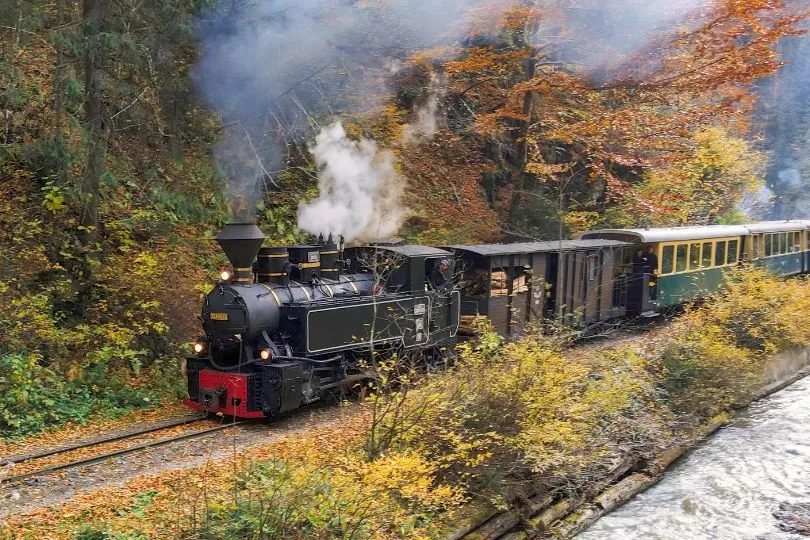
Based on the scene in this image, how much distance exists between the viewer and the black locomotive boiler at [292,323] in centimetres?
980

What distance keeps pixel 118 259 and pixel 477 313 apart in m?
6.38

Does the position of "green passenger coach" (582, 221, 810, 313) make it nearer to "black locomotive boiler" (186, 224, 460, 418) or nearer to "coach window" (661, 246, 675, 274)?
"coach window" (661, 246, 675, 274)

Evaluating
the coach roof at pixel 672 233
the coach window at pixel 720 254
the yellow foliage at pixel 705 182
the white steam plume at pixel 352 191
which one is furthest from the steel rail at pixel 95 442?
the coach window at pixel 720 254

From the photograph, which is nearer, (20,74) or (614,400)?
(614,400)

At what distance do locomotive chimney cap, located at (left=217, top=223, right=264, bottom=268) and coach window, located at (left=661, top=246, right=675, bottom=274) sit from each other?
431 inches

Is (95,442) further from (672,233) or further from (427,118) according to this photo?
(427,118)

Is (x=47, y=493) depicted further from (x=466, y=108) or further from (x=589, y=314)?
(x=466, y=108)

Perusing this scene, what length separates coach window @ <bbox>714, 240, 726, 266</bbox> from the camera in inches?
757

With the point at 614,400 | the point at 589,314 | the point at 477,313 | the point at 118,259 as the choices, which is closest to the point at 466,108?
the point at 589,314

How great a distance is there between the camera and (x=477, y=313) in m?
13.1

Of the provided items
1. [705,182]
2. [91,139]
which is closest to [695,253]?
[705,182]

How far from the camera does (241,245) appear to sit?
9.70 meters

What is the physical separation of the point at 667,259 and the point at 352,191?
8054mm

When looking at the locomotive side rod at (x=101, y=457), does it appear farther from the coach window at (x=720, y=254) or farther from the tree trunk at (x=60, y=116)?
the coach window at (x=720, y=254)
